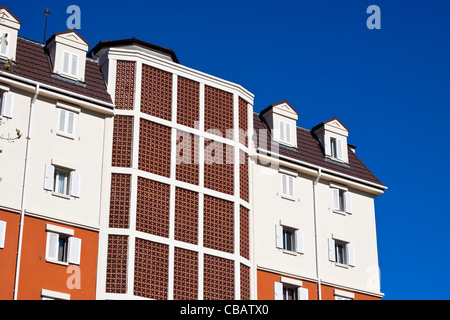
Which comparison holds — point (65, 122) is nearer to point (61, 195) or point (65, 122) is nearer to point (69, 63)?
point (69, 63)

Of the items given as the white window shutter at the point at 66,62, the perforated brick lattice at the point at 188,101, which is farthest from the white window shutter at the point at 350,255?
the white window shutter at the point at 66,62

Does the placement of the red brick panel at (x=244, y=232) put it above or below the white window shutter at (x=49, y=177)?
below

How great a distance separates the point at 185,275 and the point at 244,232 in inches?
177

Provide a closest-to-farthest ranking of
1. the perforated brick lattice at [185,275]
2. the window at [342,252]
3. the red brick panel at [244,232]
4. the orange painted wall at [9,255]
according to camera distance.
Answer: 1. the orange painted wall at [9,255]
2. the perforated brick lattice at [185,275]
3. the red brick panel at [244,232]
4. the window at [342,252]

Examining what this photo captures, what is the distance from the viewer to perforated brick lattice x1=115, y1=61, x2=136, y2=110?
Result: 132 feet

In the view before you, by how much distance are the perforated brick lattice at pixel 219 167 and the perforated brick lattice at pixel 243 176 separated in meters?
0.58

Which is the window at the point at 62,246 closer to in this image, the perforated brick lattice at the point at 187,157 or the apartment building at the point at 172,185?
the apartment building at the point at 172,185

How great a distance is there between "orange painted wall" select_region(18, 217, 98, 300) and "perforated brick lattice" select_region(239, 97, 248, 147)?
10.9m

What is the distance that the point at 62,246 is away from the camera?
120 ft

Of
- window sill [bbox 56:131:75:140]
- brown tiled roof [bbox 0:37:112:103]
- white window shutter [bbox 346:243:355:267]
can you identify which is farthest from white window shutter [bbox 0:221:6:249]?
white window shutter [bbox 346:243:355:267]

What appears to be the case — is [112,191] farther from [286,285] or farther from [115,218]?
[286,285]

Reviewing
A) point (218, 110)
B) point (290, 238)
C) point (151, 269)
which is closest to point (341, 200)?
point (290, 238)

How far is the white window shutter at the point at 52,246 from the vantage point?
3575cm

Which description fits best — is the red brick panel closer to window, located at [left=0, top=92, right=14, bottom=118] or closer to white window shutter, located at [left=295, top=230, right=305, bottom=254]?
white window shutter, located at [left=295, top=230, right=305, bottom=254]
